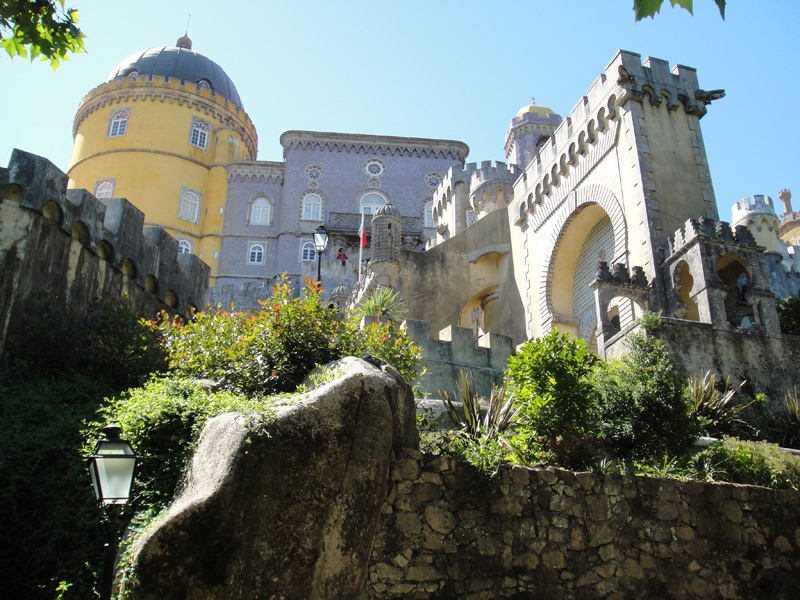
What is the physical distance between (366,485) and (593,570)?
9.42 ft

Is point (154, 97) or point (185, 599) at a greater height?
point (154, 97)

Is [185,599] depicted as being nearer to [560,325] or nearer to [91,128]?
[560,325]

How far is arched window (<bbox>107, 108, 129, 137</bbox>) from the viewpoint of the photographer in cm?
4456

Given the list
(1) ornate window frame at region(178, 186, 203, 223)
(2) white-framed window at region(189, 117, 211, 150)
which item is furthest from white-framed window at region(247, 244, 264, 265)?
(2) white-framed window at region(189, 117, 211, 150)

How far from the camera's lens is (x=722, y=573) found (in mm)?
8562

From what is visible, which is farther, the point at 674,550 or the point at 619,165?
the point at 619,165

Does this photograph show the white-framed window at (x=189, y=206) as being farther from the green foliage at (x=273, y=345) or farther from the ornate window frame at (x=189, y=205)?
the green foliage at (x=273, y=345)

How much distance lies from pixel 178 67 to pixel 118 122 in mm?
5419

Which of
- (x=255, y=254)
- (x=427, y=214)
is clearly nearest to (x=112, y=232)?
(x=255, y=254)

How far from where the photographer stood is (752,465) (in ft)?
31.2

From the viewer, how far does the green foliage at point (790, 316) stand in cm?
1784

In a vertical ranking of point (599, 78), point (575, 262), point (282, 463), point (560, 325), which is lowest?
point (282, 463)

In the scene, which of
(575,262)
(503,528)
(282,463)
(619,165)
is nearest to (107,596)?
(282,463)

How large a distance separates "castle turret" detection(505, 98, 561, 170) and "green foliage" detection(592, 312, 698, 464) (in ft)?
73.7
